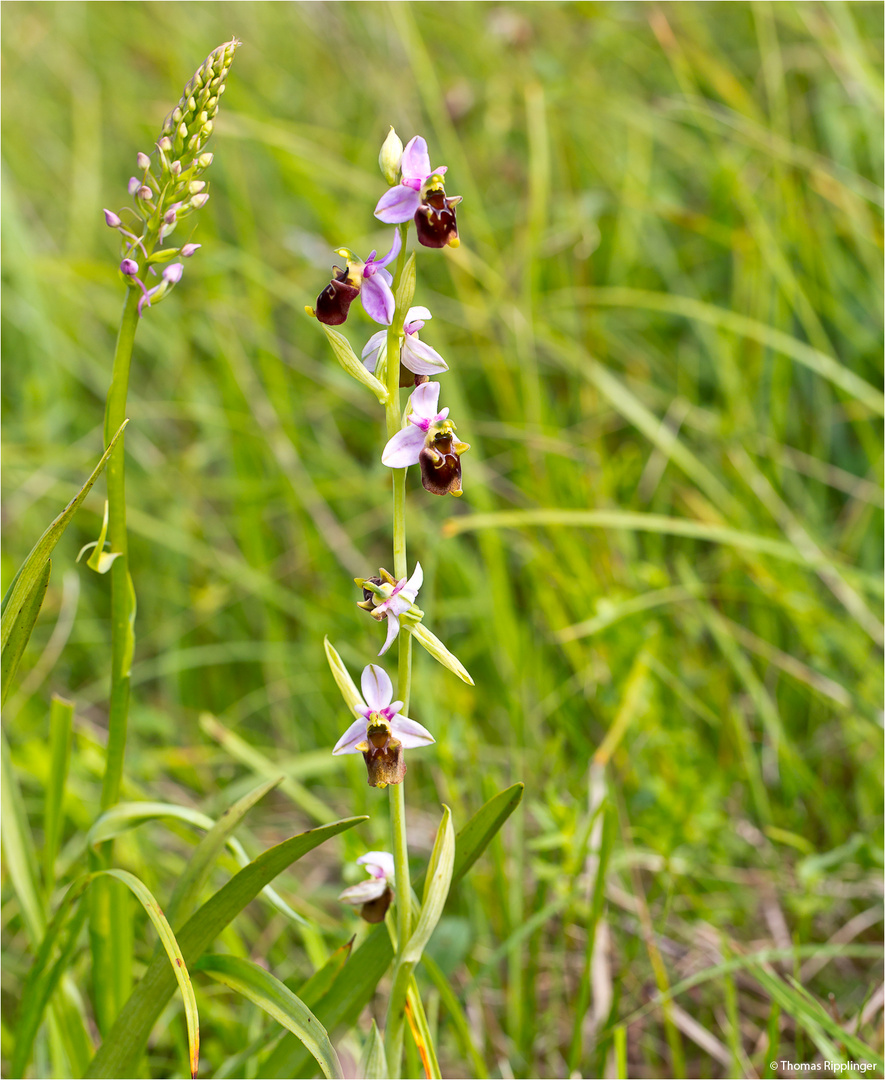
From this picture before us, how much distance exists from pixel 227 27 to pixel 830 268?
12.4ft

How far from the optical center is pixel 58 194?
471 cm

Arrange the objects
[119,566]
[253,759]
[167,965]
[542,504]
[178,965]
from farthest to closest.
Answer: [542,504]
[253,759]
[119,566]
[167,965]
[178,965]

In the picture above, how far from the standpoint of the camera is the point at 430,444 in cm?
122

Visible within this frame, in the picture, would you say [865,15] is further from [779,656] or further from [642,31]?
[779,656]

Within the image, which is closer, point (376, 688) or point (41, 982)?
point (376, 688)

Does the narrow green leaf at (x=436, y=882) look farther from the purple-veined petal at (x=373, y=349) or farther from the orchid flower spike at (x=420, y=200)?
the orchid flower spike at (x=420, y=200)

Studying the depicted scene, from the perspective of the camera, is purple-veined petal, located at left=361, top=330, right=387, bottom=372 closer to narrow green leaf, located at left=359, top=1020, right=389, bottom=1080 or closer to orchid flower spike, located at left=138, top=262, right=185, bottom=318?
orchid flower spike, located at left=138, top=262, right=185, bottom=318

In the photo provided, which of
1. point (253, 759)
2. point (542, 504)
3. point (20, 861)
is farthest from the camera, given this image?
point (542, 504)

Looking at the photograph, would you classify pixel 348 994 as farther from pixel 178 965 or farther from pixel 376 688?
pixel 376 688

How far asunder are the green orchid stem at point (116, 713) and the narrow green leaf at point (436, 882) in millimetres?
566

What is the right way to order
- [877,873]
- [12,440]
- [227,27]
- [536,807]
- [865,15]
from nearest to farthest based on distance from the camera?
[536,807], [877,873], [12,440], [865,15], [227,27]

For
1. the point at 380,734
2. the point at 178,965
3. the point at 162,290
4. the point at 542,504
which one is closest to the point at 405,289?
the point at 162,290

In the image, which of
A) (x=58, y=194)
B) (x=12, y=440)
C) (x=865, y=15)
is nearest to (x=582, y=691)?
(x=12, y=440)

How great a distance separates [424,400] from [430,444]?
65 mm
